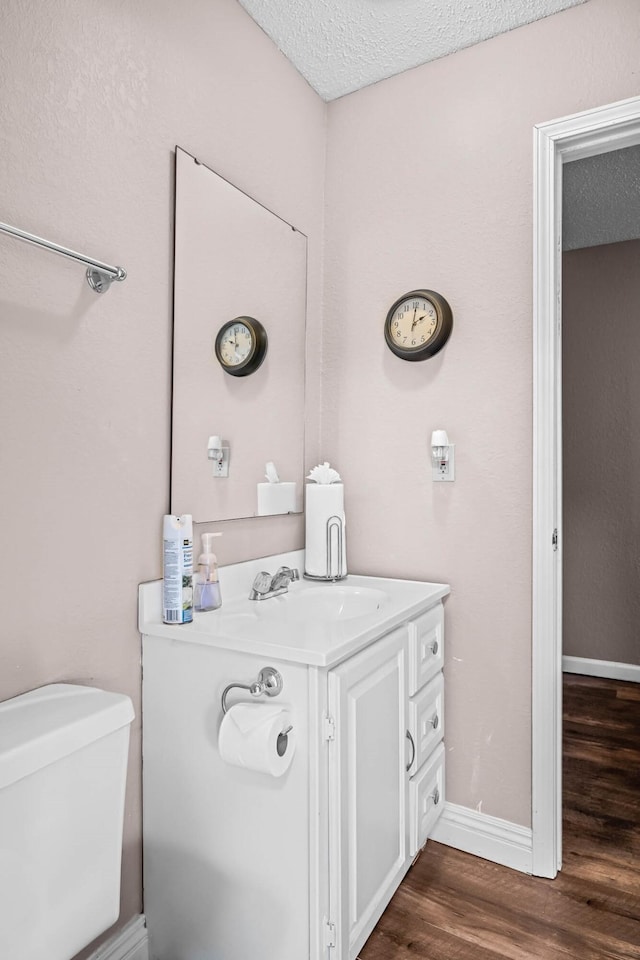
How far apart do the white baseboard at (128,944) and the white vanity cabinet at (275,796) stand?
2 centimetres

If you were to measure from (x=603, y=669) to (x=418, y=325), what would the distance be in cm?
257

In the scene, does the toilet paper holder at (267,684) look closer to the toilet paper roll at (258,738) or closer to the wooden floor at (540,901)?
the toilet paper roll at (258,738)

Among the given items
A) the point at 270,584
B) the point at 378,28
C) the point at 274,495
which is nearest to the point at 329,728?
the point at 270,584

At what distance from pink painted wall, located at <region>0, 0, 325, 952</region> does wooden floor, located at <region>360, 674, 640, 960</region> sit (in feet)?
2.32

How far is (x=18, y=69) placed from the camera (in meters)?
1.13

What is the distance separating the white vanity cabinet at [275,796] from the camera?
3.87ft

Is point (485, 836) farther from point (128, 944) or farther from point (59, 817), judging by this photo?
point (59, 817)

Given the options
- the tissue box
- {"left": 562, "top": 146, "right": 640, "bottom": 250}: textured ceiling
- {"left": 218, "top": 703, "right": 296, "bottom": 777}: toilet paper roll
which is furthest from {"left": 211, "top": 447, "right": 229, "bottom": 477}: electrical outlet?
{"left": 562, "top": 146, "right": 640, "bottom": 250}: textured ceiling

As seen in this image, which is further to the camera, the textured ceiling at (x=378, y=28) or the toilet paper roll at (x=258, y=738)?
the textured ceiling at (x=378, y=28)

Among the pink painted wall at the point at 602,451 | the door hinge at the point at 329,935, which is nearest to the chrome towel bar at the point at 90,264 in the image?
the door hinge at the point at 329,935

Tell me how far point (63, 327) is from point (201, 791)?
3.39ft

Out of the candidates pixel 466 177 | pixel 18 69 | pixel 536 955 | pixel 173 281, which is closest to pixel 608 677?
pixel 536 955

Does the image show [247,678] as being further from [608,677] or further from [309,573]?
[608,677]

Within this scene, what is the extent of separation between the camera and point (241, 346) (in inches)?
67.8
